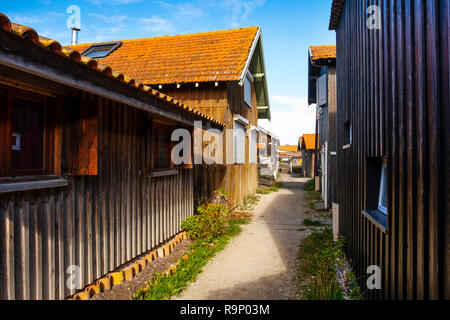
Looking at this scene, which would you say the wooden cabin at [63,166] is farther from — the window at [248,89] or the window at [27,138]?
the window at [248,89]

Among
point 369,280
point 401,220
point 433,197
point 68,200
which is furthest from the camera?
point 369,280

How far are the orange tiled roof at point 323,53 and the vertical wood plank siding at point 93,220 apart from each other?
739 cm

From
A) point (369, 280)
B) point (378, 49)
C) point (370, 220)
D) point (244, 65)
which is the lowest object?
point (369, 280)

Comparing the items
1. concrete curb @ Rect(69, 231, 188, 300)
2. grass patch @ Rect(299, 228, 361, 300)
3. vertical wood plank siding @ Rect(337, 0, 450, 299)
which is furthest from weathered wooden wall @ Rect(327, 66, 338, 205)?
concrete curb @ Rect(69, 231, 188, 300)

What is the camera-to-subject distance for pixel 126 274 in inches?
169

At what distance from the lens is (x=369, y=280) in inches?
143

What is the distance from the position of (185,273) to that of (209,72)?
621 cm

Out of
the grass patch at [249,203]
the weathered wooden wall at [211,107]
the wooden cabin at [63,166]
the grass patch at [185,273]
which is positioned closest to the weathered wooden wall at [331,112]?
the grass patch at [249,203]

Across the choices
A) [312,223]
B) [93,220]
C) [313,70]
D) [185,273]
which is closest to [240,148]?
[312,223]

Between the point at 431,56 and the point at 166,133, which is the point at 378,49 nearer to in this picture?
the point at 431,56

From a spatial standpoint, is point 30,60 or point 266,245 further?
point 266,245

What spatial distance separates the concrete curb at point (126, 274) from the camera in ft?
11.7

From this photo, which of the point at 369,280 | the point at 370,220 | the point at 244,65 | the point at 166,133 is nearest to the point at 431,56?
the point at 370,220

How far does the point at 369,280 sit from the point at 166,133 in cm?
441
